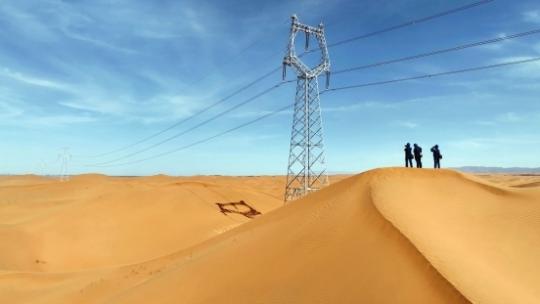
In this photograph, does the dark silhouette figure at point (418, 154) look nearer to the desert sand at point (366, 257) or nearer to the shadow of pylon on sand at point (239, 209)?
the desert sand at point (366, 257)

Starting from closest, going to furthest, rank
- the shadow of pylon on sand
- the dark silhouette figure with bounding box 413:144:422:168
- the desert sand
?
the desert sand
the dark silhouette figure with bounding box 413:144:422:168
the shadow of pylon on sand

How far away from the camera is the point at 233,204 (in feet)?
112

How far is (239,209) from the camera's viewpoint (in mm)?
33531

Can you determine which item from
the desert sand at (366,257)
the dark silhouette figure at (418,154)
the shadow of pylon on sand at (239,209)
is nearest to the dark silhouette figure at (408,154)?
the dark silhouette figure at (418,154)

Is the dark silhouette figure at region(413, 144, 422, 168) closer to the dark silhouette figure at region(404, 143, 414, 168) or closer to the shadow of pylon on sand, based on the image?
the dark silhouette figure at region(404, 143, 414, 168)

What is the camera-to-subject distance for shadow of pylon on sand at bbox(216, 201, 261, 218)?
32112 mm

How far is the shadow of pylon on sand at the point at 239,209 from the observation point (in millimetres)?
32112

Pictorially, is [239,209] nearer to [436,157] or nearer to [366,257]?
[436,157]

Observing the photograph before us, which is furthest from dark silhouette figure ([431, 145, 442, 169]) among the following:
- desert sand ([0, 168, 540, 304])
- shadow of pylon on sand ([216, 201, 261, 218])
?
shadow of pylon on sand ([216, 201, 261, 218])

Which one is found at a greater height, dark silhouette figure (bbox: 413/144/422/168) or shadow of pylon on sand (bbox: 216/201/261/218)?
dark silhouette figure (bbox: 413/144/422/168)

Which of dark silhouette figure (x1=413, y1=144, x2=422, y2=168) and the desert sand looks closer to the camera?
the desert sand

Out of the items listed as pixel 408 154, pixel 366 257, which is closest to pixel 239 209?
pixel 408 154

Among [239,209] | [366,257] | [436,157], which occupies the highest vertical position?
[436,157]

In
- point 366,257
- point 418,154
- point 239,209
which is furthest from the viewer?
point 239,209
